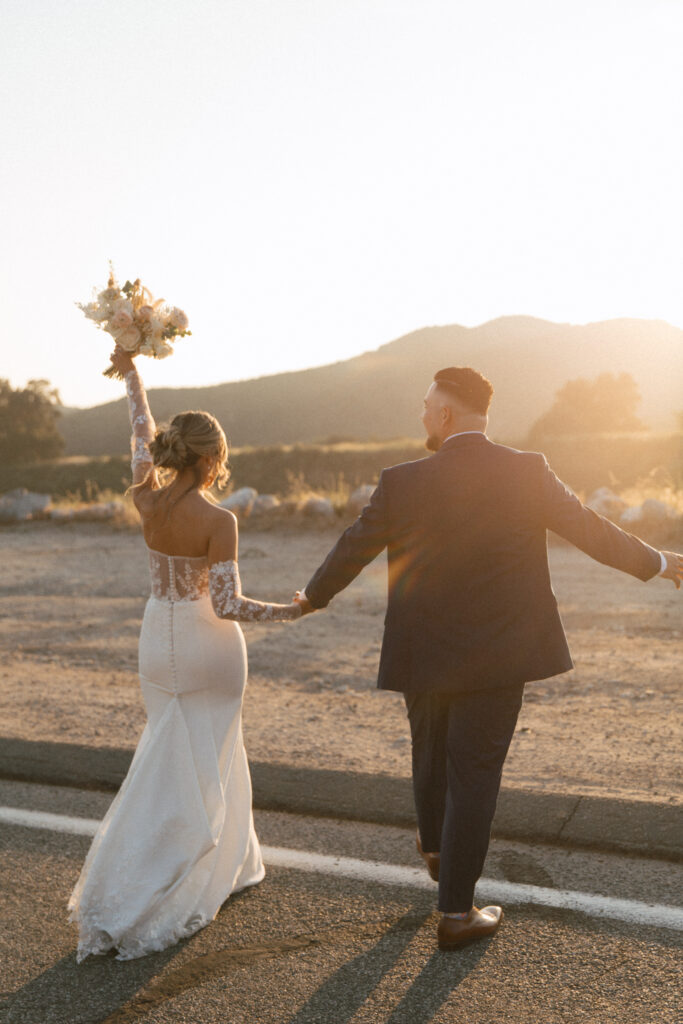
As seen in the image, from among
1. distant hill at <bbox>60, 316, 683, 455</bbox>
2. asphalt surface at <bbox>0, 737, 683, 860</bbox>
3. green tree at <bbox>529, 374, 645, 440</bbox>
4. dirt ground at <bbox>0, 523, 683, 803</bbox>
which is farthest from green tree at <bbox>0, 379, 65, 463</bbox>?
asphalt surface at <bbox>0, 737, 683, 860</bbox>

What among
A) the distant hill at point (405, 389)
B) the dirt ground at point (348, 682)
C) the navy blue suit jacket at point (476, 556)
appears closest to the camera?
the navy blue suit jacket at point (476, 556)

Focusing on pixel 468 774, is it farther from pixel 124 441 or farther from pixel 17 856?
pixel 124 441

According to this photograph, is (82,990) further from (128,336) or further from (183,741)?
(128,336)

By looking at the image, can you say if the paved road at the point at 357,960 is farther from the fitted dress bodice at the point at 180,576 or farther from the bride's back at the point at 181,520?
the bride's back at the point at 181,520

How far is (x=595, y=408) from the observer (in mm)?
77812

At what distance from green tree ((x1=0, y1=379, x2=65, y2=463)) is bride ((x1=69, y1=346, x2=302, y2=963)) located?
66.0 metres

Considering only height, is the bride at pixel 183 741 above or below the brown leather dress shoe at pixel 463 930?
above

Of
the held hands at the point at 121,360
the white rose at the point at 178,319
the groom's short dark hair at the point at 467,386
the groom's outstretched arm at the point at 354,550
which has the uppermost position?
the white rose at the point at 178,319

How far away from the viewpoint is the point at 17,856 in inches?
169

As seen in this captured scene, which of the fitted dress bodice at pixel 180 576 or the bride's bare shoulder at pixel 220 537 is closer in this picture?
the bride's bare shoulder at pixel 220 537

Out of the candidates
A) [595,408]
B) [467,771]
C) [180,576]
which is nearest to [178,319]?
[180,576]

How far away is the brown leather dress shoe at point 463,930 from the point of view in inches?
Result: 135

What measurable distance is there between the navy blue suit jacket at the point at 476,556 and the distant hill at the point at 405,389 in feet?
380

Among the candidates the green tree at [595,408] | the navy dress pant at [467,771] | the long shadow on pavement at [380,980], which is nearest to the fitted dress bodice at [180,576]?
the navy dress pant at [467,771]
